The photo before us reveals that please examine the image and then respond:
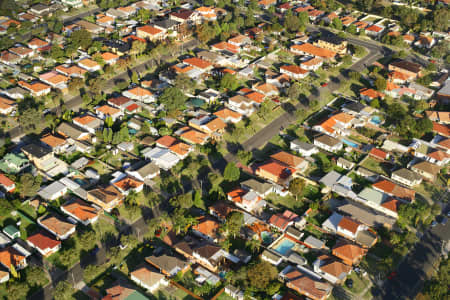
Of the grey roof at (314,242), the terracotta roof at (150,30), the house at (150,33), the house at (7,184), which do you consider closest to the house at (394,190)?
the grey roof at (314,242)

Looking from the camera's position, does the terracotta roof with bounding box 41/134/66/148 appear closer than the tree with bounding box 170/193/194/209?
No

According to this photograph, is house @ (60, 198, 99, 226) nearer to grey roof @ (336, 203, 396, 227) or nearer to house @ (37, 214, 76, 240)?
house @ (37, 214, 76, 240)

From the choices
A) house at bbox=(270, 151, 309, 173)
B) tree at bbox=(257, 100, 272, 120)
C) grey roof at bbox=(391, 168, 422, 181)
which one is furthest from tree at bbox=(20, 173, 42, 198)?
grey roof at bbox=(391, 168, 422, 181)

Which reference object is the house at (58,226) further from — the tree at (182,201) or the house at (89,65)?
the house at (89,65)

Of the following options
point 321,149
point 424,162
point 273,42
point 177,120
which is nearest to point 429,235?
point 424,162

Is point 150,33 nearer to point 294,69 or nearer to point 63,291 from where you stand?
point 294,69

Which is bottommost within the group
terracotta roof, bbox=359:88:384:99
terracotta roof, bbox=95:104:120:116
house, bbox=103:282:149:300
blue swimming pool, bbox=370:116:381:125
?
house, bbox=103:282:149:300

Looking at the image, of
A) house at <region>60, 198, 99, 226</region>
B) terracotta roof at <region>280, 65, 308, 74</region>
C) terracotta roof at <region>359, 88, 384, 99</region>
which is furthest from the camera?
terracotta roof at <region>280, 65, 308, 74</region>
